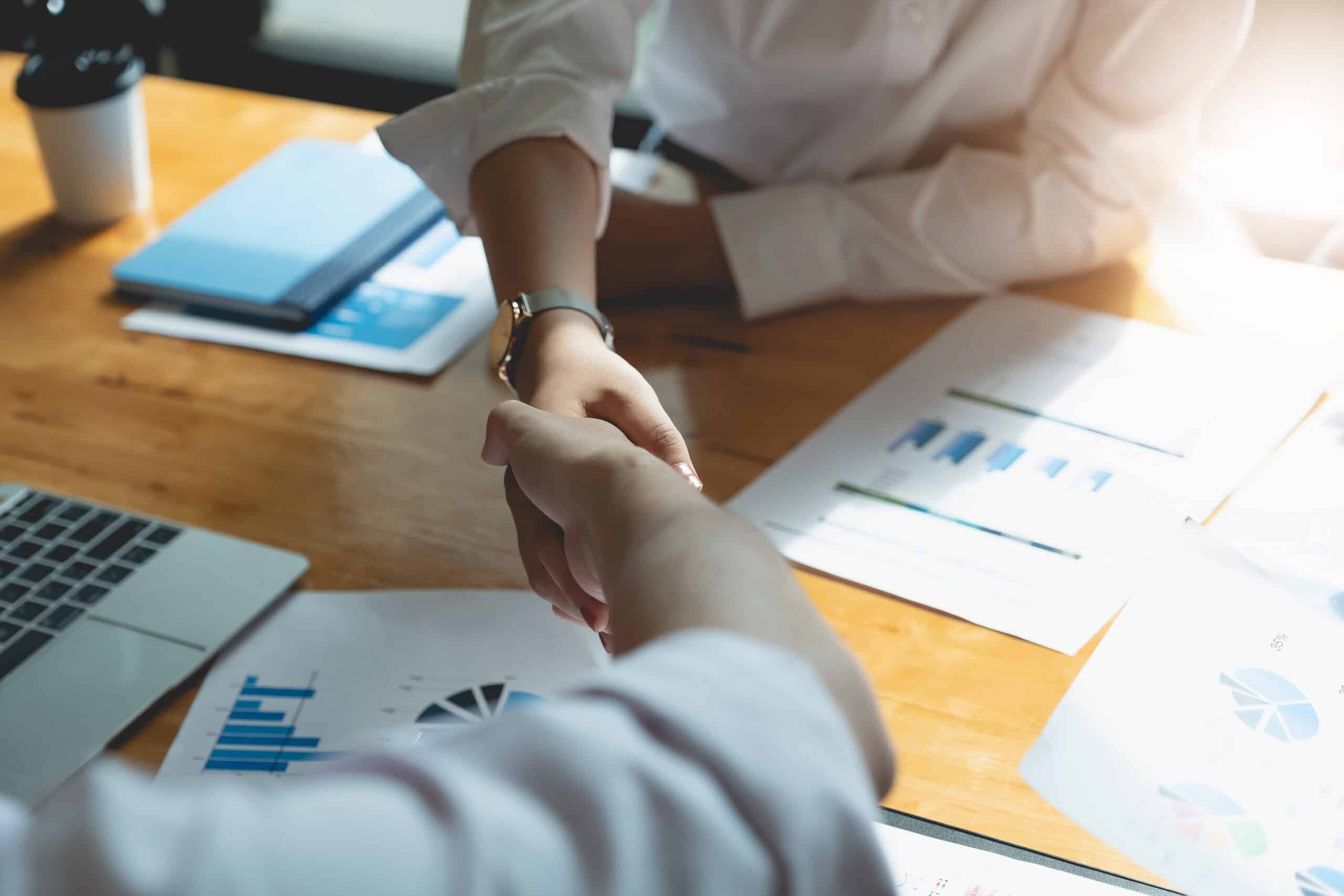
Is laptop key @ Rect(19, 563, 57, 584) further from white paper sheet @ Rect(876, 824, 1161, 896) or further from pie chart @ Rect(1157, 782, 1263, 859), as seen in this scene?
pie chart @ Rect(1157, 782, 1263, 859)

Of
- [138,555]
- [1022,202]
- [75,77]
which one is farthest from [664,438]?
[75,77]

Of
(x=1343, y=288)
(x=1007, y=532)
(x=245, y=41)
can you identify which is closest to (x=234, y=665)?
(x=1007, y=532)

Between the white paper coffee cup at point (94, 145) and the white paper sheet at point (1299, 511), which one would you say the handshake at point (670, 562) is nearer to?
the white paper sheet at point (1299, 511)

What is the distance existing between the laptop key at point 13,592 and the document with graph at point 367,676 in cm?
13

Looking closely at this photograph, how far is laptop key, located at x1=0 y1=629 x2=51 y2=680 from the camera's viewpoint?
25.8 inches

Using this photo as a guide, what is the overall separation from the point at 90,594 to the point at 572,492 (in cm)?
37

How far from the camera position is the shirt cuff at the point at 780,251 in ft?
3.16

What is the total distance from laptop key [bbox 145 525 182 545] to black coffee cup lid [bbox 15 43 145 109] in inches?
20.3

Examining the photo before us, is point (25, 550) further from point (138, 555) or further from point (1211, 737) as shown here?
point (1211, 737)

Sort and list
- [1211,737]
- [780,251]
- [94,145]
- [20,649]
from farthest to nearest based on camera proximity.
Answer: [94,145] → [780,251] → [20,649] → [1211,737]

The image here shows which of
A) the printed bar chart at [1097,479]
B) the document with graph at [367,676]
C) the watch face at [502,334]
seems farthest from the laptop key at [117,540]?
the printed bar chart at [1097,479]

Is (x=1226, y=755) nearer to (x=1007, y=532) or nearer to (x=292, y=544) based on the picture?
(x=1007, y=532)

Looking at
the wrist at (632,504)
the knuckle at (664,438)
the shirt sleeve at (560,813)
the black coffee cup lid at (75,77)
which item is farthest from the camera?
the black coffee cup lid at (75,77)

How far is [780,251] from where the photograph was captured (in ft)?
3.18
